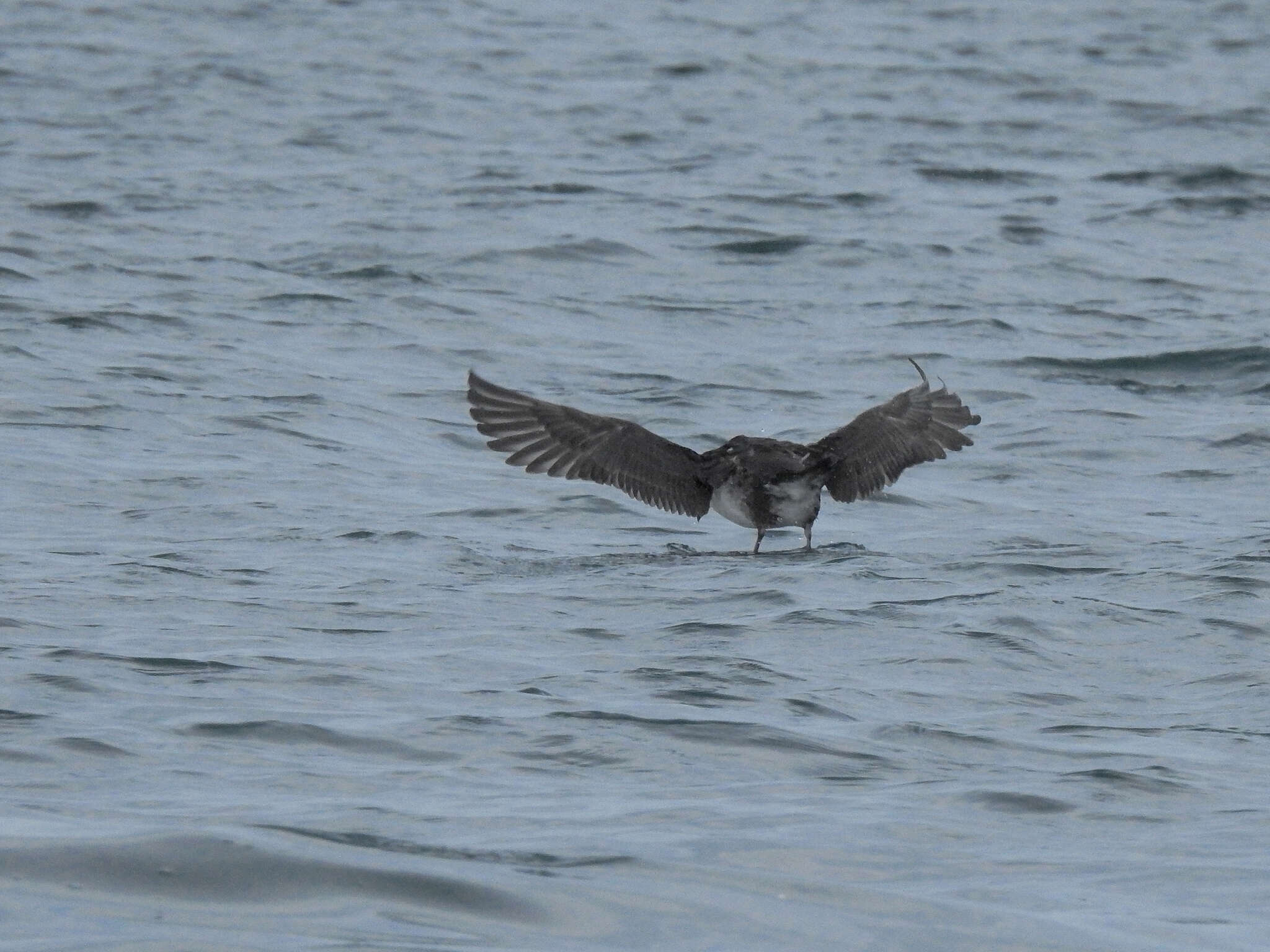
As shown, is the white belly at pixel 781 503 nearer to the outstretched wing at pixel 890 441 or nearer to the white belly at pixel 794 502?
the white belly at pixel 794 502

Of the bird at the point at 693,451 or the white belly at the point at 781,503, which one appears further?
the bird at the point at 693,451

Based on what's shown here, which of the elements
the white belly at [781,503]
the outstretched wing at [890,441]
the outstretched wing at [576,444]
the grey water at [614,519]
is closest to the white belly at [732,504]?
the white belly at [781,503]

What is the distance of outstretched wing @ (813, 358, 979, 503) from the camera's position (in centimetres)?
1102

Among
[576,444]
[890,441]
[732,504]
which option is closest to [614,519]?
[576,444]

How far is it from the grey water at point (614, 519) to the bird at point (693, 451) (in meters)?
0.34

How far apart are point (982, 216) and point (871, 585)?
1144 centimetres

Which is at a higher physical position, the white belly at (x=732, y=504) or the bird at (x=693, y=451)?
the bird at (x=693, y=451)

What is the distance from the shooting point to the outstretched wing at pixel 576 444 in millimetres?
11078

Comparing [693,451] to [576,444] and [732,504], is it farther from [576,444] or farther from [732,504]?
[576,444]

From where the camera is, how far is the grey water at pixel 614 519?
608cm

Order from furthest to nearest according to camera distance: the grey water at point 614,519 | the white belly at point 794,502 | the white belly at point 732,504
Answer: the white belly at point 732,504, the white belly at point 794,502, the grey water at point 614,519

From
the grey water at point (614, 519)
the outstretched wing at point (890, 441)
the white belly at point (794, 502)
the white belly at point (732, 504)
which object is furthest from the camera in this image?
the outstretched wing at point (890, 441)

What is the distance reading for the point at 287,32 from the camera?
29359 mm

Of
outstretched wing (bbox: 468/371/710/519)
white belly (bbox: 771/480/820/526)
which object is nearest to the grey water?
white belly (bbox: 771/480/820/526)
